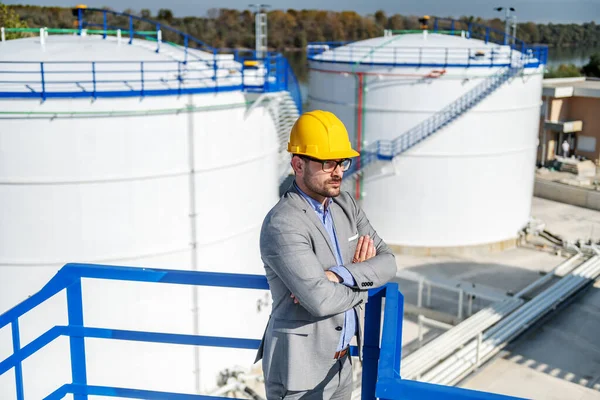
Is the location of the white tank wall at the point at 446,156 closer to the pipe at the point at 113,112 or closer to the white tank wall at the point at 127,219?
the white tank wall at the point at 127,219

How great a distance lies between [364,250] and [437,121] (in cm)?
1604

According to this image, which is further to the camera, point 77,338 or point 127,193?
point 127,193

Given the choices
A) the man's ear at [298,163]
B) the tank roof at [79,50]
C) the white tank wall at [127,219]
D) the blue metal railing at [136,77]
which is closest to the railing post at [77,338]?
the man's ear at [298,163]

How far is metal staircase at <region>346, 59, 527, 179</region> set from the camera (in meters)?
18.9

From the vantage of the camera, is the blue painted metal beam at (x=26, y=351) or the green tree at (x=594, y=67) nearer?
the blue painted metal beam at (x=26, y=351)

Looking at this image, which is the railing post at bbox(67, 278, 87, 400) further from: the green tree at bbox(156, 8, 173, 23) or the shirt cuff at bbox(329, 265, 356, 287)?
the green tree at bbox(156, 8, 173, 23)

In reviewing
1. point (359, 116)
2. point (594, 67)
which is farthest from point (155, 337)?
point (594, 67)

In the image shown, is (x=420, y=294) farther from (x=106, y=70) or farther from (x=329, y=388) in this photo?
(x=329, y=388)

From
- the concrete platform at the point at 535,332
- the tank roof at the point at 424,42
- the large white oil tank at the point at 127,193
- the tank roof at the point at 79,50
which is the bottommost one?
the concrete platform at the point at 535,332

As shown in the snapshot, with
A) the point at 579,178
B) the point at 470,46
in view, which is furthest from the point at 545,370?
the point at 579,178

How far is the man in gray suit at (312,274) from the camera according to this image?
3.19 meters

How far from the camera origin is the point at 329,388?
3.46m

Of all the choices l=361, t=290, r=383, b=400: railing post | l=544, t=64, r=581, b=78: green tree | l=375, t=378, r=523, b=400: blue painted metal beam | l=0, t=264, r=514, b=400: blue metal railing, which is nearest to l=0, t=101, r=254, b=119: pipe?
l=0, t=264, r=514, b=400: blue metal railing

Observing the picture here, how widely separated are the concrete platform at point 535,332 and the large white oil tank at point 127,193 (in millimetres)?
4768
